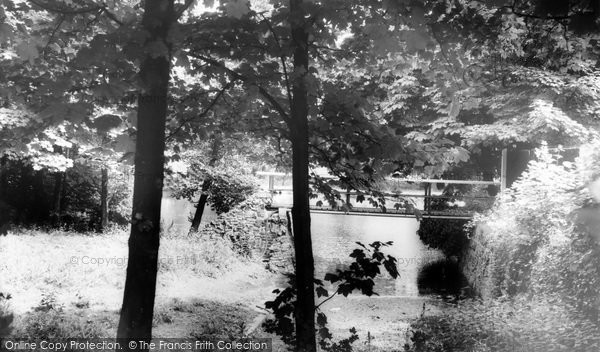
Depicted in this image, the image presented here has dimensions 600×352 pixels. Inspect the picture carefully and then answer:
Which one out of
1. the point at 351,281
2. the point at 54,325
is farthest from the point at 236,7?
the point at 54,325

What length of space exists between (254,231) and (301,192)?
31.6 feet

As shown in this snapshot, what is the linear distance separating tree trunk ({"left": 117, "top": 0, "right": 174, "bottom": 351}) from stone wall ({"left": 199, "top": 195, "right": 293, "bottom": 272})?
30.6 feet

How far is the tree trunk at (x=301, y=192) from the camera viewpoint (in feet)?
13.1

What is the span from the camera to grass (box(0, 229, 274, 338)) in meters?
6.45

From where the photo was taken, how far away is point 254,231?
1398 cm

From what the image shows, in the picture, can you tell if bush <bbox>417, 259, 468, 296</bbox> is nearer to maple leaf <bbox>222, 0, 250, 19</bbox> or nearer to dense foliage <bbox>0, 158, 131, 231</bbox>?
dense foliage <bbox>0, 158, 131, 231</bbox>

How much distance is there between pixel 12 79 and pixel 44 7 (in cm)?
109

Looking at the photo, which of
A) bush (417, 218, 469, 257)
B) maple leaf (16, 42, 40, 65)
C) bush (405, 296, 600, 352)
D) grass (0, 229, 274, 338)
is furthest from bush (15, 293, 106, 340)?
bush (417, 218, 469, 257)

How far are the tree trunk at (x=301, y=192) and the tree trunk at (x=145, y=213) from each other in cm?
105

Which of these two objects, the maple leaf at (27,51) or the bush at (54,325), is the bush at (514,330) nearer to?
the bush at (54,325)

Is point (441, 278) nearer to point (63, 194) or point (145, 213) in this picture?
point (145, 213)

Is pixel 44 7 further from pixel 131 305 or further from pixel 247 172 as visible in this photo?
pixel 247 172

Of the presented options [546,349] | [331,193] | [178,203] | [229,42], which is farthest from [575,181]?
[178,203]

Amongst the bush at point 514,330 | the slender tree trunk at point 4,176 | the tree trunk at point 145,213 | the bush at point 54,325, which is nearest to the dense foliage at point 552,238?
the bush at point 514,330
